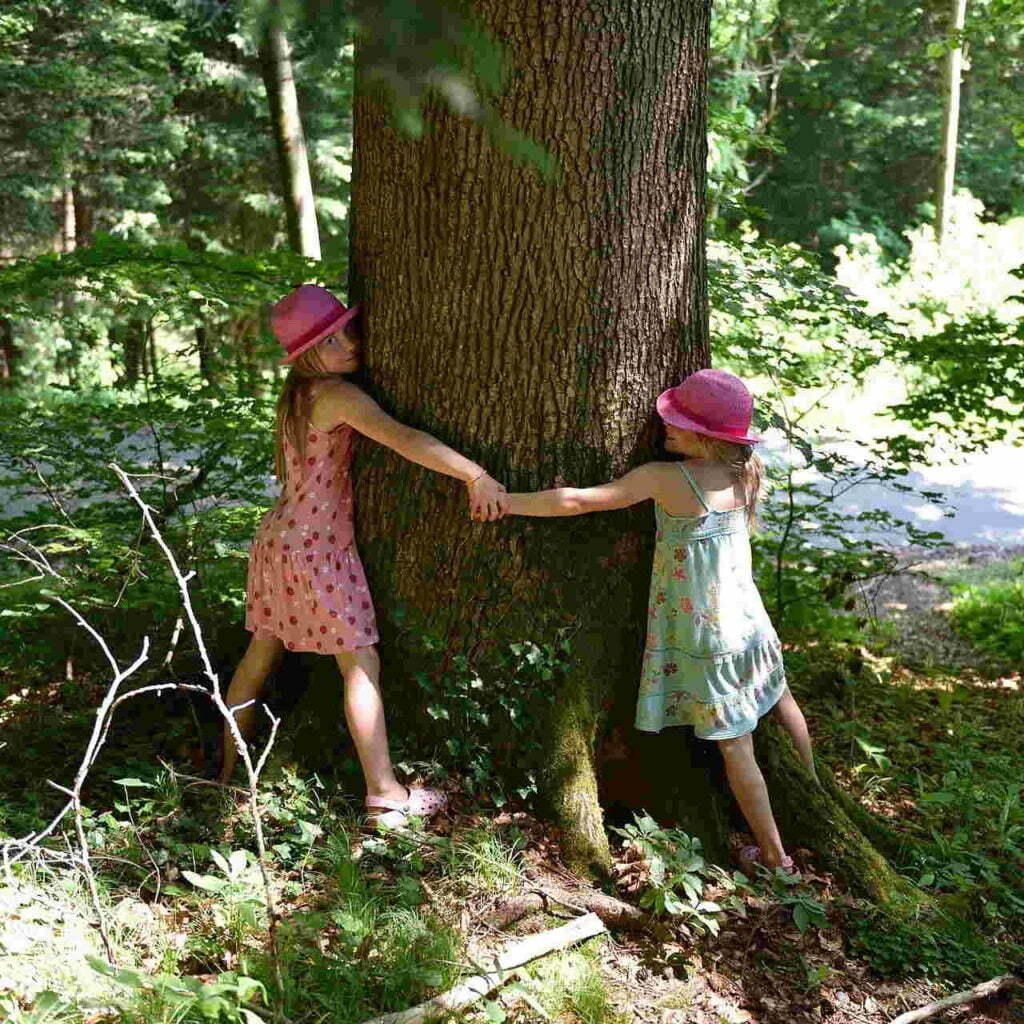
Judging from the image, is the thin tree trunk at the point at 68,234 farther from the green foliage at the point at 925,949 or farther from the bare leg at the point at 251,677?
the green foliage at the point at 925,949

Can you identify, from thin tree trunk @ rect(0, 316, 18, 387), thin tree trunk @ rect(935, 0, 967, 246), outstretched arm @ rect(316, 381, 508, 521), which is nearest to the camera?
outstretched arm @ rect(316, 381, 508, 521)

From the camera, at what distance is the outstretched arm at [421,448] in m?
3.32

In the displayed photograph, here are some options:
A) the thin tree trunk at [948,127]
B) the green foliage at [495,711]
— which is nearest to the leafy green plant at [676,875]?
the green foliage at [495,711]

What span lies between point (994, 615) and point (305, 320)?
6.34 meters

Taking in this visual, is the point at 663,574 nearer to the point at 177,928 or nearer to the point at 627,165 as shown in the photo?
the point at 627,165

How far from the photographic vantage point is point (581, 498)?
334 cm

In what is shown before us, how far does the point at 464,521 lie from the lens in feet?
11.4

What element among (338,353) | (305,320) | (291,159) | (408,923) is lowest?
(408,923)

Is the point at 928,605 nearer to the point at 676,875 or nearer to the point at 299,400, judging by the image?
the point at 676,875

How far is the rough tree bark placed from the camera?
10.4 feet

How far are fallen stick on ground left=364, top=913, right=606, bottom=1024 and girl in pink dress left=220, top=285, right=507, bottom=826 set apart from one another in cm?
58

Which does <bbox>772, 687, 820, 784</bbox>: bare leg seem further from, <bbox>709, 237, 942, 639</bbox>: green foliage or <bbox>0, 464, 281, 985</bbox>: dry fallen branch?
<bbox>0, 464, 281, 985</bbox>: dry fallen branch

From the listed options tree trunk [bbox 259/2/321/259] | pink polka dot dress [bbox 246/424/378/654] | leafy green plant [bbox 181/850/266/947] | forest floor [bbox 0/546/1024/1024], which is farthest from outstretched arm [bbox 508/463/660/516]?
tree trunk [bbox 259/2/321/259]

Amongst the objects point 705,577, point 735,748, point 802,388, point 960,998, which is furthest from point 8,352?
point 960,998
